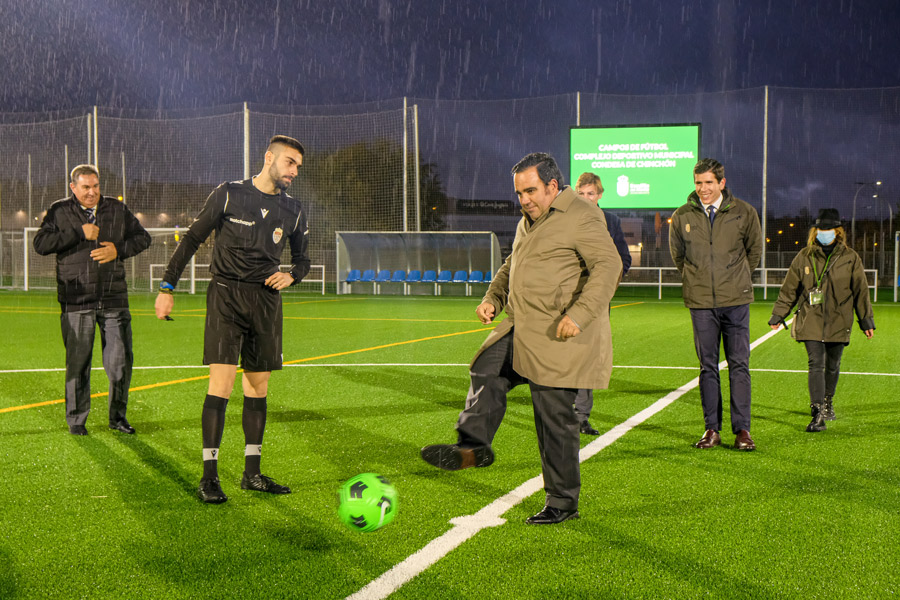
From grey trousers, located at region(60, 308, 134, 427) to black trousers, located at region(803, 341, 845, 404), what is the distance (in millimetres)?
5073

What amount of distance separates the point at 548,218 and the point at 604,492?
1.49 metres

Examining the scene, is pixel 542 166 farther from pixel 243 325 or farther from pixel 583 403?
pixel 583 403

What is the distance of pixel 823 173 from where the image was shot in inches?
1288

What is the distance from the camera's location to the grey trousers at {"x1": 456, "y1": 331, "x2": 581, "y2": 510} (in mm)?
3824

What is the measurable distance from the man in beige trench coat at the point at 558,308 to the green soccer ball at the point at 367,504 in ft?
2.13

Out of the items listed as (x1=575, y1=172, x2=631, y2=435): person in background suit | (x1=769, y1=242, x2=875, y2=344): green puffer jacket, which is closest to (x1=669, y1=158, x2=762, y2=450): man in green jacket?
(x1=575, y1=172, x2=631, y2=435): person in background suit

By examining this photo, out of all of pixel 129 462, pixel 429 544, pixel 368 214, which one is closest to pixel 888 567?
pixel 429 544

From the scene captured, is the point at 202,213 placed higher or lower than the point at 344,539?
higher

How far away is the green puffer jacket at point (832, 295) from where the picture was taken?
626 cm

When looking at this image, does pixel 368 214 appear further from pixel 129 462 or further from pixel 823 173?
pixel 129 462

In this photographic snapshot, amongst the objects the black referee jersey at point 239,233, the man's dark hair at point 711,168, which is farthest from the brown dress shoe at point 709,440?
the black referee jersey at point 239,233

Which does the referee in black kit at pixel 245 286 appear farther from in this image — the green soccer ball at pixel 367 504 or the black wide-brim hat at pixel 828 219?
the black wide-brim hat at pixel 828 219

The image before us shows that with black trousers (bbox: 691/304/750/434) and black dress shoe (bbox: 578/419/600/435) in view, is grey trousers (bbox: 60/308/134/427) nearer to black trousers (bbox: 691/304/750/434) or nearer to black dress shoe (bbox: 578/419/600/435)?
black dress shoe (bbox: 578/419/600/435)

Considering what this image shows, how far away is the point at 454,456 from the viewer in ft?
13.2
